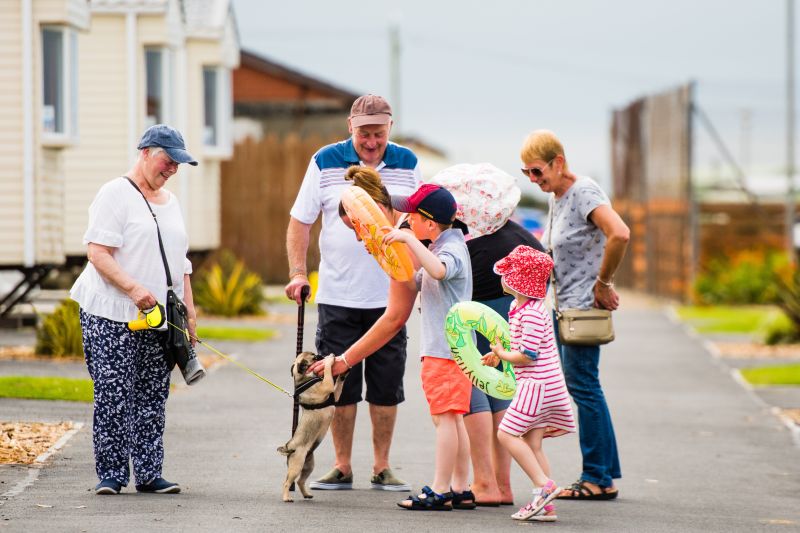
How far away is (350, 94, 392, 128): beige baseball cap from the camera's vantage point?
8016mm

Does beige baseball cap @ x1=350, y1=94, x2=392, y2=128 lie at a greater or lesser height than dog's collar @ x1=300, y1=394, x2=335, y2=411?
greater

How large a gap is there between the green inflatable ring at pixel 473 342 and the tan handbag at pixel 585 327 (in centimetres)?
95

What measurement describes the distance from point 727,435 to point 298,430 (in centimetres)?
510

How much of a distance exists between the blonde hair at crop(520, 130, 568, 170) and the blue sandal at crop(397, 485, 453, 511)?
6.33ft

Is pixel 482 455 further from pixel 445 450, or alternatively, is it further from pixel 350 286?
pixel 350 286

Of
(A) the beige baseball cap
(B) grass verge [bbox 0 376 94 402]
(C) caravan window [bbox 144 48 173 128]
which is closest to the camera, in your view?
(A) the beige baseball cap

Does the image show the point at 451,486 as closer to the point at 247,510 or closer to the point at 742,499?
the point at 247,510

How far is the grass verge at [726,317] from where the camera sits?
22.4 metres

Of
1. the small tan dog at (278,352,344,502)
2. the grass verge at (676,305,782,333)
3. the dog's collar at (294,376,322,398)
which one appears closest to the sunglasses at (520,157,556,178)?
the small tan dog at (278,352,344,502)

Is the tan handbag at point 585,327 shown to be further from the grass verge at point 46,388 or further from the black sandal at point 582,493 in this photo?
the grass verge at point 46,388

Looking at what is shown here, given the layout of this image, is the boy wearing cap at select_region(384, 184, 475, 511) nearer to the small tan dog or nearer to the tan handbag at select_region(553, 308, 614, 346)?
the small tan dog

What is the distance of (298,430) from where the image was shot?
763 centimetres

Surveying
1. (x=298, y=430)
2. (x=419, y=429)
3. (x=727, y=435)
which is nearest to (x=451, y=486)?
(x=298, y=430)

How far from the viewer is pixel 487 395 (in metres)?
8.11
